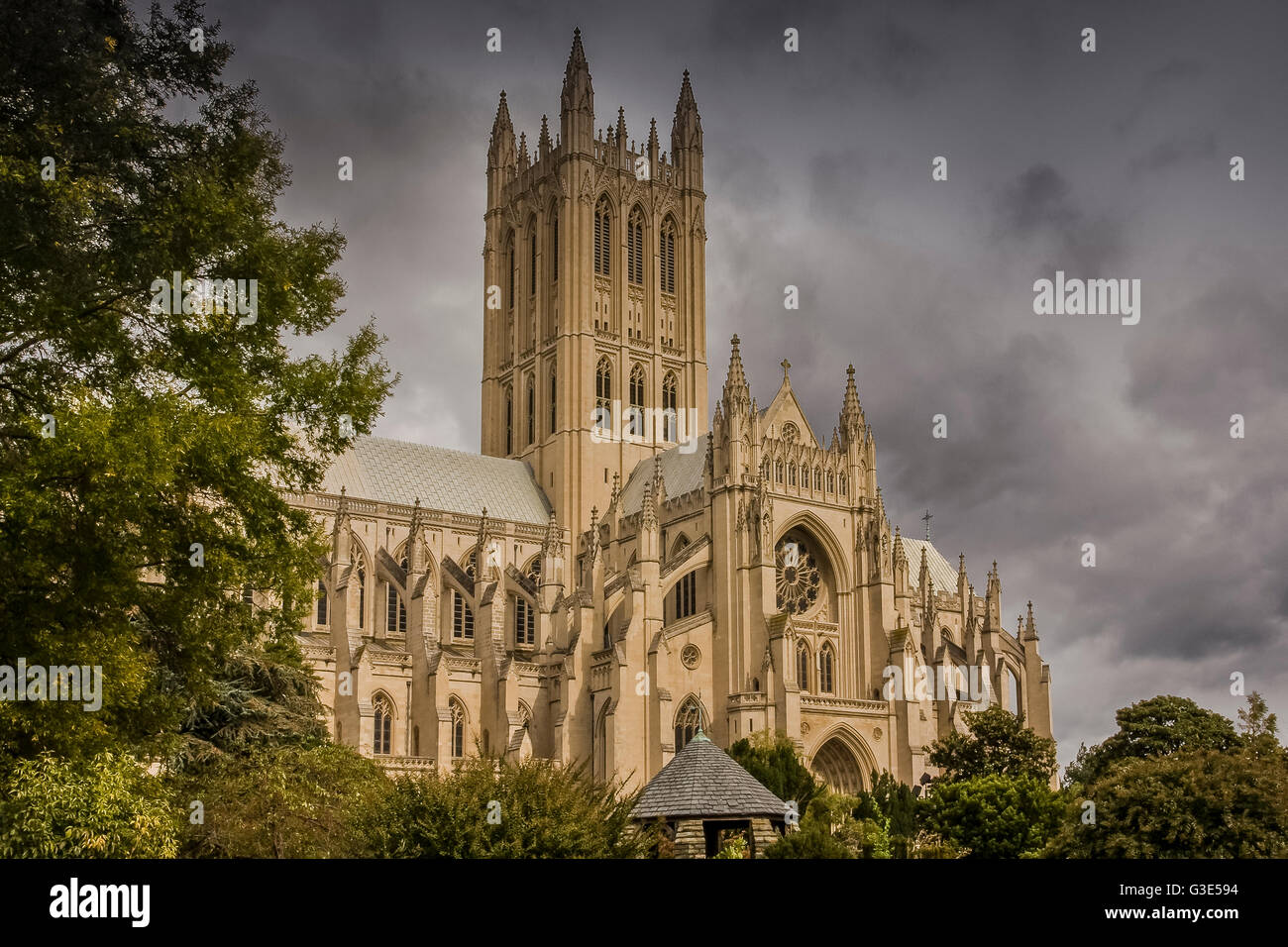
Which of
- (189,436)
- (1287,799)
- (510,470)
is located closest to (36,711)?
(189,436)

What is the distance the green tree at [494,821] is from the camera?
23.4m

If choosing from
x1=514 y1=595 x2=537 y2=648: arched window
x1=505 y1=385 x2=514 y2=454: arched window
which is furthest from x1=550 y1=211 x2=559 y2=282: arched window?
x1=514 y1=595 x2=537 y2=648: arched window

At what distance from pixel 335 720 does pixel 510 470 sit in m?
23.9

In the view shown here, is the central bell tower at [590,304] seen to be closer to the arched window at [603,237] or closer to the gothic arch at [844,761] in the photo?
the arched window at [603,237]

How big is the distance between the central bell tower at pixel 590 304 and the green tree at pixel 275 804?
40.5 m

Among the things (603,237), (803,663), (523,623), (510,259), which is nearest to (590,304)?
(603,237)

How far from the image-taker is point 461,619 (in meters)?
66.0

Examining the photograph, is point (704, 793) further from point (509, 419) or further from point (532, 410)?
point (509, 419)

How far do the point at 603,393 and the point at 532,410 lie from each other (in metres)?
4.73

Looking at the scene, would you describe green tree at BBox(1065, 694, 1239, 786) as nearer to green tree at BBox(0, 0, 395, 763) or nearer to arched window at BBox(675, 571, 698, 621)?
arched window at BBox(675, 571, 698, 621)

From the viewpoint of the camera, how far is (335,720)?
184ft

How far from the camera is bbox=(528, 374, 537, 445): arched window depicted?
79.7 metres

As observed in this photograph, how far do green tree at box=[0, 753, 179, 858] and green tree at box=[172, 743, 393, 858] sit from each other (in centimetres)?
505
